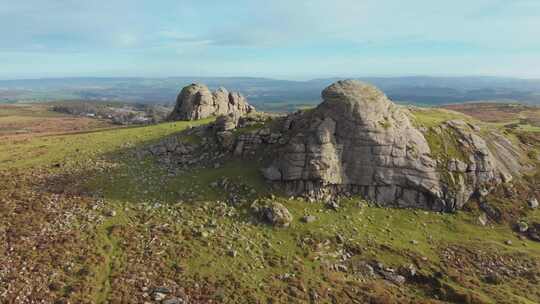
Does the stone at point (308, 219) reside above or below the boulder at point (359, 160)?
below

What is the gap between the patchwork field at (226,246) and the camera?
27.5m

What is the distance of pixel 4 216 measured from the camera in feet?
110

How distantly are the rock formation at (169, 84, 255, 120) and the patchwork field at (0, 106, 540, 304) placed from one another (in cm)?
2621

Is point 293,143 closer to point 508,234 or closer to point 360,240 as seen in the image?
point 360,240

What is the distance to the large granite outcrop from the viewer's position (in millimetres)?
39562

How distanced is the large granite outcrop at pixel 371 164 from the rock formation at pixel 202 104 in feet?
96.0

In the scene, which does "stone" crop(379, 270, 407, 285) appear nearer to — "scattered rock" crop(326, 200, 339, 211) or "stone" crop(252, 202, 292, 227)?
"scattered rock" crop(326, 200, 339, 211)

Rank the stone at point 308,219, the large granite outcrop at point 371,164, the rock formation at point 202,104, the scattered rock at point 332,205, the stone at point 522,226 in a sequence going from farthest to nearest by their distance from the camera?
the rock formation at point 202,104
the large granite outcrop at point 371,164
the scattered rock at point 332,205
the stone at point 522,226
the stone at point 308,219

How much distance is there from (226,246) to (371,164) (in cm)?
1816

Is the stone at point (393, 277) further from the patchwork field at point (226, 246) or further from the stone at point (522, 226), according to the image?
the stone at point (522, 226)

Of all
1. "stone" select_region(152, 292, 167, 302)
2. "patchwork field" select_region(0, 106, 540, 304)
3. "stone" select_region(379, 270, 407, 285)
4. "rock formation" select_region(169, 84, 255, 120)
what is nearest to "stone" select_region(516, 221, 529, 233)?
"patchwork field" select_region(0, 106, 540, 304)

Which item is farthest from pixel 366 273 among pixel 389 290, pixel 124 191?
pixel 124 191

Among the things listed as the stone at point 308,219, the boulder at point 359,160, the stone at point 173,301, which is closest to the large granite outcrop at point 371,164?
the boulder at point 359,160

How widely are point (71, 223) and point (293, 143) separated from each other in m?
22.7
